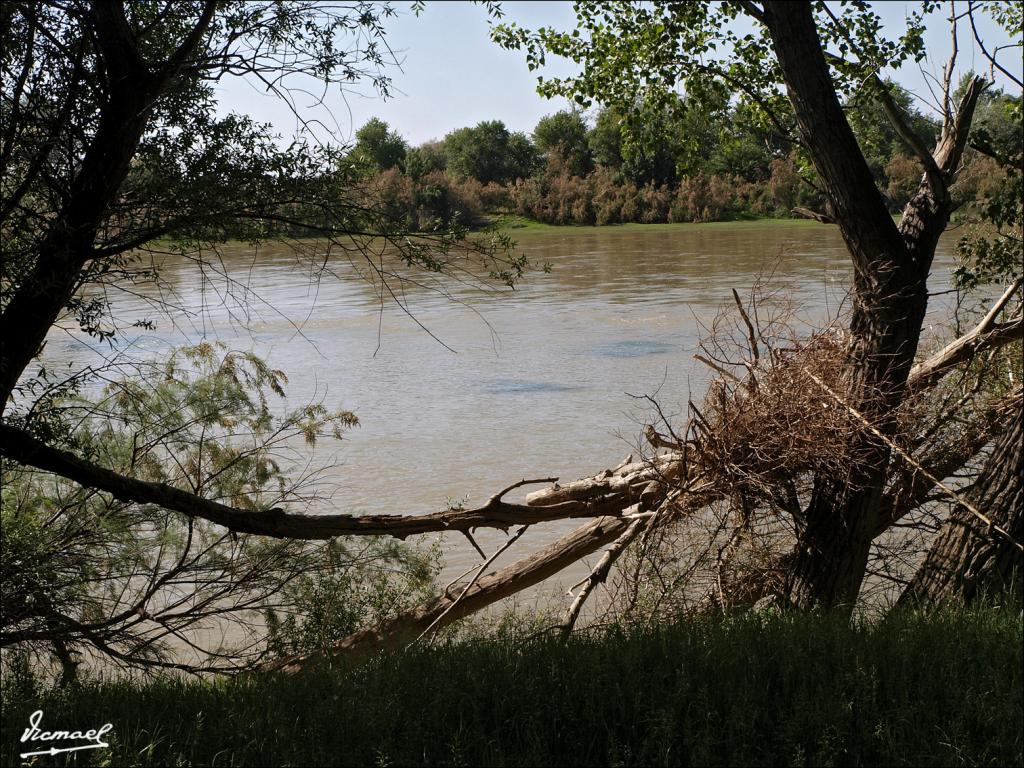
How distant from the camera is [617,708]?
393 centimetres

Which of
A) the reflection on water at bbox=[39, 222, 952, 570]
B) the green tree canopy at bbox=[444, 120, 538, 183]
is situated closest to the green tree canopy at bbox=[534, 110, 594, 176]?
the green tree canopy at bbox=[444, 120, 538, 183]

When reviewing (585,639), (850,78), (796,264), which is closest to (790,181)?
(796,264)

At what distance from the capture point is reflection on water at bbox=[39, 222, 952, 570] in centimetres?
1155

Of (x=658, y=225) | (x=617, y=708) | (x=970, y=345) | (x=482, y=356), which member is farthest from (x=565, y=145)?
(x=617, y=708)

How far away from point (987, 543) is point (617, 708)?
2862 mm

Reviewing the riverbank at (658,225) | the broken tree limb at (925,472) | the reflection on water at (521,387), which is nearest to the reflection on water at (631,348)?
the reflection on water at (521,387)

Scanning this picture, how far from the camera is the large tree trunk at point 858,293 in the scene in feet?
20.4

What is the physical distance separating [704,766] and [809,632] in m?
1.28

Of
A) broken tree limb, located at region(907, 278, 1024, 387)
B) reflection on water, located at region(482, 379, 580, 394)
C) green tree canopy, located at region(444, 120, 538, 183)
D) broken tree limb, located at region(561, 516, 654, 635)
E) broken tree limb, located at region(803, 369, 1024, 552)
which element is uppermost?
green tree canopy, located at region(444, 120, 538, 183)

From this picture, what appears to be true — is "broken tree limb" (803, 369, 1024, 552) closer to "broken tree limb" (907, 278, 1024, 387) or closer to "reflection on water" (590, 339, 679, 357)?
"broken tree limb" (907, 278, 1024, 387)

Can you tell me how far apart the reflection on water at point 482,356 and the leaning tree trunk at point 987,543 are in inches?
72.6

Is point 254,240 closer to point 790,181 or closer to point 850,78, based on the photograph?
point 850,78

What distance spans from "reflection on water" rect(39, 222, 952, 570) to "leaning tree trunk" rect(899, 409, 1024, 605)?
1.84 metres

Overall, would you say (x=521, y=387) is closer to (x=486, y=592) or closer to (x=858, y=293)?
(x=486, y=592)
